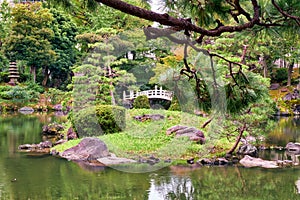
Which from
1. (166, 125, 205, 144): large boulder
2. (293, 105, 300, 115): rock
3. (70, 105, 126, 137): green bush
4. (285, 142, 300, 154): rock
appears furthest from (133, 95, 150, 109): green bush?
(293, 105, 300, 115): rock

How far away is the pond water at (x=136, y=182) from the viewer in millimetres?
5105

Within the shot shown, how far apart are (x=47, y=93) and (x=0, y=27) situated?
4.32 metres

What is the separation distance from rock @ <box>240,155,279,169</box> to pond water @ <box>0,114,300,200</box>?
239mm

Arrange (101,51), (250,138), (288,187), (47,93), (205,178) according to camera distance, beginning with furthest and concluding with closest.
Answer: (47,93) < (101,51) < (250,138) < (205,178) < (288,187)

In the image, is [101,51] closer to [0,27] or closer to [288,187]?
[288,187]

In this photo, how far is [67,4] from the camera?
79.4 inches

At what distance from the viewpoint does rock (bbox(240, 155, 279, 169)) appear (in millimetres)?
6723

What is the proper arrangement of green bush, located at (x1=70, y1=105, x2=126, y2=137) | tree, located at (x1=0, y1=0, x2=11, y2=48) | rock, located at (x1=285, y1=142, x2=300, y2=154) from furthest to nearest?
tree, located at (x1=0, y1=0, x2=11, y2=48), green bush, located at (x1=70, y1=105, x2=126, y2=137), rock, located at (x1=285, y1=142, x2=300, y2=154)

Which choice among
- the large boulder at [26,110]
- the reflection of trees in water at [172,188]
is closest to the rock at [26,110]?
the large boulder at [26,110]

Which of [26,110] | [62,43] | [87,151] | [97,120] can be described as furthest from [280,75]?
[87,151]

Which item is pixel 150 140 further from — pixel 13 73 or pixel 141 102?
pixel 13 73

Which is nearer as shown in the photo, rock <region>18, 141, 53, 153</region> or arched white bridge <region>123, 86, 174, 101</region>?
rock <region>18, 141, 53, 153</region>

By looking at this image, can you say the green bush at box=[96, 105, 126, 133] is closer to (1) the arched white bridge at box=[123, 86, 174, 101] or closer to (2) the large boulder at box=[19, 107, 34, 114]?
(1) the arched white bridge at box=[123, 86, 174, 101]

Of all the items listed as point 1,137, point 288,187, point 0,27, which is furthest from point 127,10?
point 0,27
